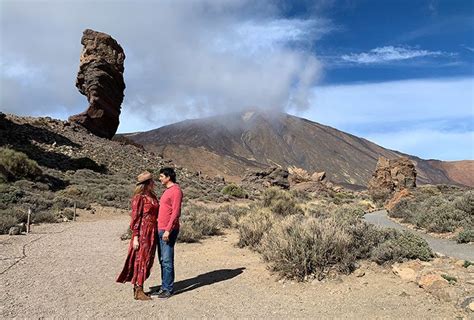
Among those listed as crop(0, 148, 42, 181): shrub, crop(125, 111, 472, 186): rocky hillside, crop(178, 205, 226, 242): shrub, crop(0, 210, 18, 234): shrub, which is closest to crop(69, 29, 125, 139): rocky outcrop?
crop(0, 148, 42, 181): shrub

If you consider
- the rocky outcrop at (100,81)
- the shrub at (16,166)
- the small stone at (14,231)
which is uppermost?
the rocky outcrop at (100,81)

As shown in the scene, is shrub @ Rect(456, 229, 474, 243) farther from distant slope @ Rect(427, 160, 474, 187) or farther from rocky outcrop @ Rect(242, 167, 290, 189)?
distant slope @ Rect(427, 160, 474, 187)

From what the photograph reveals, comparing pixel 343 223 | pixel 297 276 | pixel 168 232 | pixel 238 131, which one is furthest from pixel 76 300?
pixel 238 131

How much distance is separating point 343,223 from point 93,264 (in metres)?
5.01

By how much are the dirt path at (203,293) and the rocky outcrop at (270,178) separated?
123ft

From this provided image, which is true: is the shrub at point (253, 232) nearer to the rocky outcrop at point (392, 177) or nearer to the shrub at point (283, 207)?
the shrub at point (283, 207)

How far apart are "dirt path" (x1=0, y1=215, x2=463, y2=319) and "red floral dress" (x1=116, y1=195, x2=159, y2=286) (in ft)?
1.15

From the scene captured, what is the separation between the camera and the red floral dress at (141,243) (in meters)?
5.88

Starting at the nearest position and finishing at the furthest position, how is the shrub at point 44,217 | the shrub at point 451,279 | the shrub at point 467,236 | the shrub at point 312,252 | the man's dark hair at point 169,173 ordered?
the shrub at point 451,279, the man's dark hair at point 169,173, the shrub at point 312,252, the shrub at point 467,236, the shrub at point 44,217

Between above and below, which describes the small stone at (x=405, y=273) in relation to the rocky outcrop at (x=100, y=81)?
below

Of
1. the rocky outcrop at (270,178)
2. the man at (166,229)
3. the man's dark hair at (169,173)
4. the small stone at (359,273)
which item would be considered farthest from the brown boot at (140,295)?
the rocky outcrop at (270,178)

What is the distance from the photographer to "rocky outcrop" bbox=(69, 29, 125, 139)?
4138cm

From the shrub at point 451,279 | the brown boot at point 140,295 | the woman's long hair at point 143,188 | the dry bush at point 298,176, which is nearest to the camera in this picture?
the shrub at point 451,279

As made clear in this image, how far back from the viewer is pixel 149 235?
6.00 meters
